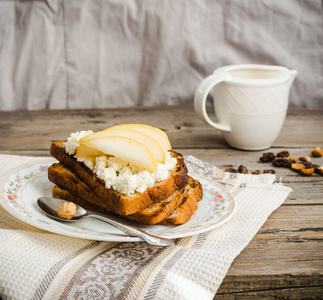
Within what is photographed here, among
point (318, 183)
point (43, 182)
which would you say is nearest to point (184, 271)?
point (43, 182)

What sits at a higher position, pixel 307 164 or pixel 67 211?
pixel 67 211

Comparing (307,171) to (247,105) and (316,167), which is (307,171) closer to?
(316,167)

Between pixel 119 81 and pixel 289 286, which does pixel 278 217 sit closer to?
pixel 289 286

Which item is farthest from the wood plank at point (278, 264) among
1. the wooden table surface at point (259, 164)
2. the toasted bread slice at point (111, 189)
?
the toasted bread slice at point (111, 189)

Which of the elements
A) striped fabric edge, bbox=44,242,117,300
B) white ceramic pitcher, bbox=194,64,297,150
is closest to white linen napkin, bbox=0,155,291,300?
striped fabric edge, bbox=44,242,117,300

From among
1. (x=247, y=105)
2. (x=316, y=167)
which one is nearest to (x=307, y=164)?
(x=316, y=167)

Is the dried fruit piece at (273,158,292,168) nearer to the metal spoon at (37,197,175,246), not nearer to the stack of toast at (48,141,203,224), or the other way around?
the stack of toast at (48,141,203,224)
